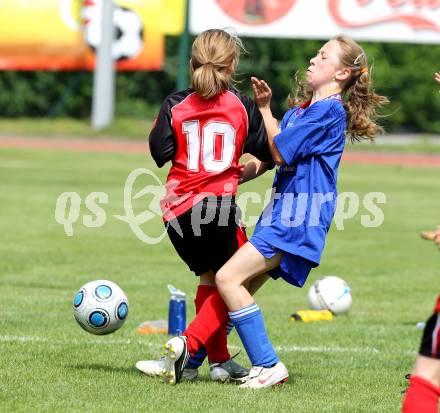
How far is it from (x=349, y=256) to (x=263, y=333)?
6.68 meters

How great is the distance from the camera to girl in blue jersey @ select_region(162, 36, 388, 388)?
19.1 ft

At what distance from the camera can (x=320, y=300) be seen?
897 cm

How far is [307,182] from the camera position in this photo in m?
5.90

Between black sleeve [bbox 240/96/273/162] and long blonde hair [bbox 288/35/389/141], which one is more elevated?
long blonde hair [bbox 288/35/389/141]

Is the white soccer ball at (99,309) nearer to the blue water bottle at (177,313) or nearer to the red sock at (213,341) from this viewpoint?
the red sock at (213,341)

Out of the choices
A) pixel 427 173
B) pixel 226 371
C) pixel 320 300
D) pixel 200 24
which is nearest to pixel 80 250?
pixel 320 300

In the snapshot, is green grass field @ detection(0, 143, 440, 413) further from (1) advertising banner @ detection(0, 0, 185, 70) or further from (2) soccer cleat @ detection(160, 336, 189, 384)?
(1) advertising banner @ detection(0, 0, 185, 70)

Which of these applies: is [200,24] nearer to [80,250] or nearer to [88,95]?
[88,95]

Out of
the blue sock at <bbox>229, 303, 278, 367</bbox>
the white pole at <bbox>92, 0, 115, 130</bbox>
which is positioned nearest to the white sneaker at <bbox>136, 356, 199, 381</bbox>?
the blue sock at <bbox>229, 303, 278, 367</bbox>

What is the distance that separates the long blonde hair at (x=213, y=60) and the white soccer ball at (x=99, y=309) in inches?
56.2

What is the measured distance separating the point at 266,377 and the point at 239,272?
0.60 m

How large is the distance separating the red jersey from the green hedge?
2825 cm

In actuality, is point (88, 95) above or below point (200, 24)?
below

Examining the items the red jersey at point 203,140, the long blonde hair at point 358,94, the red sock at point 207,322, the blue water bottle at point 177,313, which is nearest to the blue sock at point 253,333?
the red sock at point 207,322
